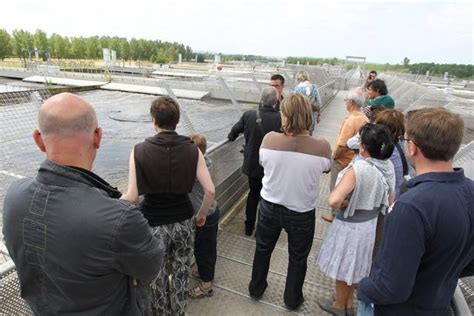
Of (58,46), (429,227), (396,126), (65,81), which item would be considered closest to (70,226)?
(429,227)

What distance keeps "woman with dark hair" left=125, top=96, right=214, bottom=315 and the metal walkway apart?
Answer: 2.17 feet

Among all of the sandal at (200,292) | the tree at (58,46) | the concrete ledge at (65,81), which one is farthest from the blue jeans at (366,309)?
the tree at (58,46)

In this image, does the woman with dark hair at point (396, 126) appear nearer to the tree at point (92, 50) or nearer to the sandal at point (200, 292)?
the sandal at point (200, 292)

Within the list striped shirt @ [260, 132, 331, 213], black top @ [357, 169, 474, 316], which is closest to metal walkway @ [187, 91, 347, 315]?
striped shirt @ [260, 132, 331, 213]

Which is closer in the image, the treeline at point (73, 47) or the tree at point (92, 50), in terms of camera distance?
the treeline at point (73, 47)

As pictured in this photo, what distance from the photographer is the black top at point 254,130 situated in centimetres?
377

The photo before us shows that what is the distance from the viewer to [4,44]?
235 ft

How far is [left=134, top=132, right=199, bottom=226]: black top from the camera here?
225 cm

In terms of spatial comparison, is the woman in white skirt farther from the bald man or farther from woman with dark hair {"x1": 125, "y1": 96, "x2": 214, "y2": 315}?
the bald man

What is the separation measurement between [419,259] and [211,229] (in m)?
2.00

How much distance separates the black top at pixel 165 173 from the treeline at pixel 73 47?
3008 inches

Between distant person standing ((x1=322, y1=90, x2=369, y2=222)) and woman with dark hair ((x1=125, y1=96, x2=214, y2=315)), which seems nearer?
woman with dark hair ((x1=125, y1=96, x2=214, y2=315))

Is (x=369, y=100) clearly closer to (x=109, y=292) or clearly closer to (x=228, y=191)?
(x=228, y=191)

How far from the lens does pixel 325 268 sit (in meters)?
2.75
